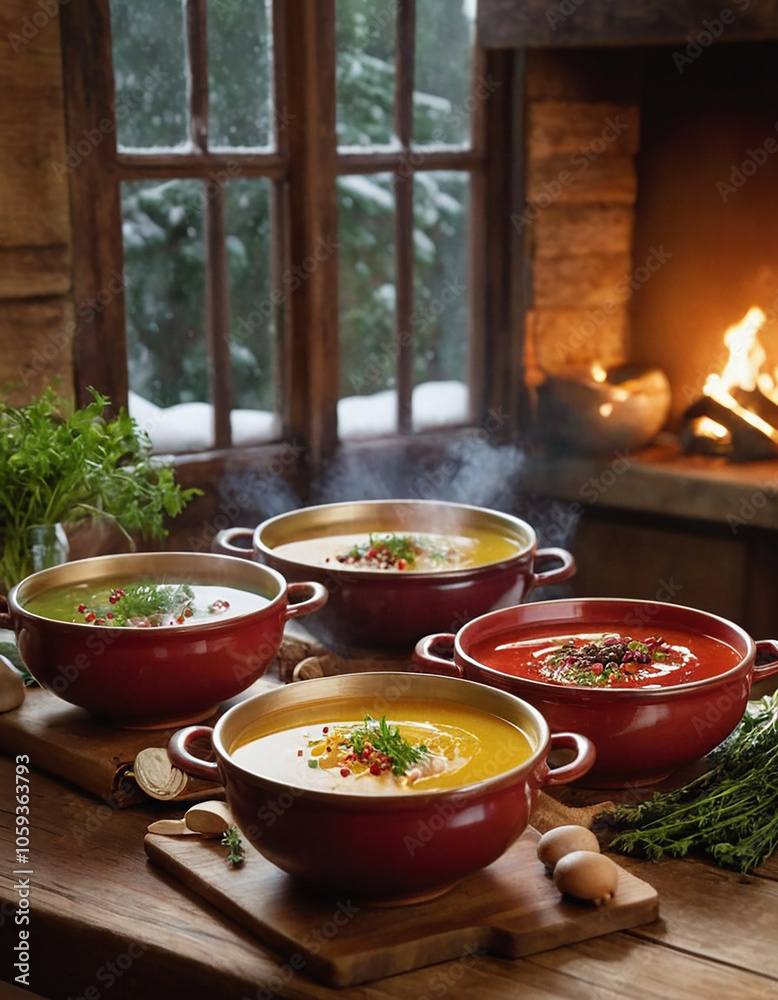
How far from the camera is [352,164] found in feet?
10.1

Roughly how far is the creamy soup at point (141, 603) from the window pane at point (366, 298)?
55.7 inches

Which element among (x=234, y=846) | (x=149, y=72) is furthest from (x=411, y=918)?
(x=149, y=72)

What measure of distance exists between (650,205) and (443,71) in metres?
0.79

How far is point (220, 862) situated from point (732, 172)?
2.78 m

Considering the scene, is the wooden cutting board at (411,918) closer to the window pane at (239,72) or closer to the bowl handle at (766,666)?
the bowl handle at (766,666)

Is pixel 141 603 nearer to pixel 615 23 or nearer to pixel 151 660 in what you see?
pixel 151 660

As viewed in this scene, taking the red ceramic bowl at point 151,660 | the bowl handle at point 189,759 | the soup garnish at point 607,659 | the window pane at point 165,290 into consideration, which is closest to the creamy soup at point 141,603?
the red ceramic bowl at point 151,660

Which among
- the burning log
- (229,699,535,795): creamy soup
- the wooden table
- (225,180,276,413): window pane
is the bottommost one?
the wooden table

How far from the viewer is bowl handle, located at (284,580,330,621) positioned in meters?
1.75

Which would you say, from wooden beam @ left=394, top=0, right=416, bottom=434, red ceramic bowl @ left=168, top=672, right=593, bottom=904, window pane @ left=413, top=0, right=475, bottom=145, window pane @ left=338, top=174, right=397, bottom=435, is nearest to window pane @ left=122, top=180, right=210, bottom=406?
window pane @ left=338, top=174, right=397, bottom=435

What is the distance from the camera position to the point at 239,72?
288cm

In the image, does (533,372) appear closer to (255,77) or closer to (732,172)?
(732,172)

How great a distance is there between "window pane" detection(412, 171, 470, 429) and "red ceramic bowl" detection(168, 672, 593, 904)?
6.98ft

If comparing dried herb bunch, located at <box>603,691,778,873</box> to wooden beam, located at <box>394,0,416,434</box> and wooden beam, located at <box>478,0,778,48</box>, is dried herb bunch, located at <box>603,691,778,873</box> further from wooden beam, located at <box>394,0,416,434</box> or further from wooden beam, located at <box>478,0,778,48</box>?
wooden beam, located at <box>478,0,778,48</box>
